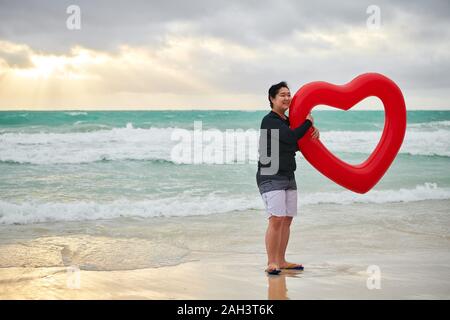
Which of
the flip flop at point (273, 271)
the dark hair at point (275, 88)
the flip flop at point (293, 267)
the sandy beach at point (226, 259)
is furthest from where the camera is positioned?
the flip flop at point (293, 267)

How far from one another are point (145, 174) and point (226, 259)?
8.10 m

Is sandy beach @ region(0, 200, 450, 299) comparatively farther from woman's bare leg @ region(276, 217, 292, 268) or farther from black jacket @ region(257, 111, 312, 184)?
black jacket @ region(257, 111, 312, 184)

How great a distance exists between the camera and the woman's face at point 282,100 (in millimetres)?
4877

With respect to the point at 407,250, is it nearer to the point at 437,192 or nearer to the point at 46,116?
the point at 437,192

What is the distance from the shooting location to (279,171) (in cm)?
485

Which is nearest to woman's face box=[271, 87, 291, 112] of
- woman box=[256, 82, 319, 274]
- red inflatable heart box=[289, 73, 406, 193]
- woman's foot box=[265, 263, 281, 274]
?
woman box=[256, 82, 319, 274]

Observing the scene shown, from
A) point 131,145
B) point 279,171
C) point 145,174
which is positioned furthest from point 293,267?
point 131,145

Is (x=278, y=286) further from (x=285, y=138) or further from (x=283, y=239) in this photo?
(x=285, y=138)

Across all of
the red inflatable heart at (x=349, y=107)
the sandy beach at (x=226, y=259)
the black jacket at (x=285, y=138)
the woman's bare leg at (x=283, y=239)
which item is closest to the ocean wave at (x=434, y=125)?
the sandy beach at (x=226, y=259)

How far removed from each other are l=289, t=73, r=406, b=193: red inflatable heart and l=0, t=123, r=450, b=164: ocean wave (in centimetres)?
1008

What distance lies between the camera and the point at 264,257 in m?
5.66

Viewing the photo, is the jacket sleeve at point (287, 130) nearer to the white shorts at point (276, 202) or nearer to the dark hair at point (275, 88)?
the dark hair at point (275, 88)
